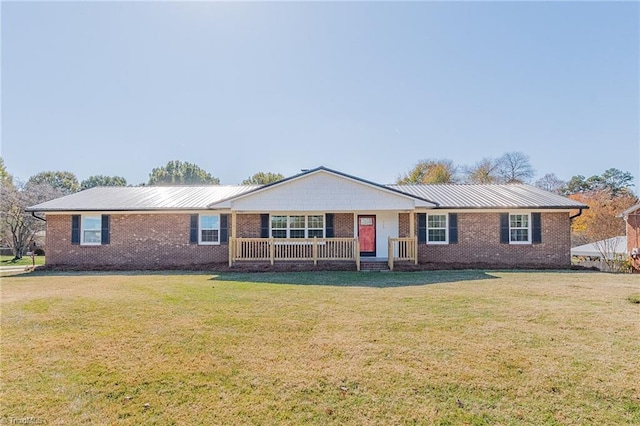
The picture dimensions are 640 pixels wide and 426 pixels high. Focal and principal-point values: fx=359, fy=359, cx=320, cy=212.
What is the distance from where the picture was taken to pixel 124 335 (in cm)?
522

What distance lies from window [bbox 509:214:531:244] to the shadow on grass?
4.57 meters

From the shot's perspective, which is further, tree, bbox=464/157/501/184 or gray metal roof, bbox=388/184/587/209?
tree, bbox=464/157/501/184

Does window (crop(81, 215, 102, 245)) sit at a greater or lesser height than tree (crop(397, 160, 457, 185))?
lesser

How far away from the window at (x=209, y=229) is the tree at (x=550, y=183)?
4229 cm

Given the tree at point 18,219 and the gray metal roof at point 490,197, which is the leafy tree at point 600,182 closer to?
the gray metal roof at point 490,197

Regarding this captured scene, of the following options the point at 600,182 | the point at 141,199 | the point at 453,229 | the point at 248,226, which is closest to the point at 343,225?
the point at 248,226

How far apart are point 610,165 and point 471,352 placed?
55.1 meters

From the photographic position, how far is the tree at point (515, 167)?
46.2 metres

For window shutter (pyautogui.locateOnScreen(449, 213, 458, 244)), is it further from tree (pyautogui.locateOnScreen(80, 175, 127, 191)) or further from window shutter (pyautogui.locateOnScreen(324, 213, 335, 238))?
tree (pyautogui.locateOnScreen(80, 175, 127, 191))

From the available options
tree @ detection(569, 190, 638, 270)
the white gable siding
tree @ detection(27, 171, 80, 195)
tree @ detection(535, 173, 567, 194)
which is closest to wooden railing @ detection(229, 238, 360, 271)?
the white gable siding

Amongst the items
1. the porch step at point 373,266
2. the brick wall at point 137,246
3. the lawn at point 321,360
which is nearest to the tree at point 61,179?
the brick wall at point 137,246

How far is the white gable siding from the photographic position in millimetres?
14953

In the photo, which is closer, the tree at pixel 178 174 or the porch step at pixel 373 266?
the porch step at pixel 373 266

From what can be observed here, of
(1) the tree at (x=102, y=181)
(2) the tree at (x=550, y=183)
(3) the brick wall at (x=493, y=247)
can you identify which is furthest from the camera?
(1) the tree at (x=102, y=181)
